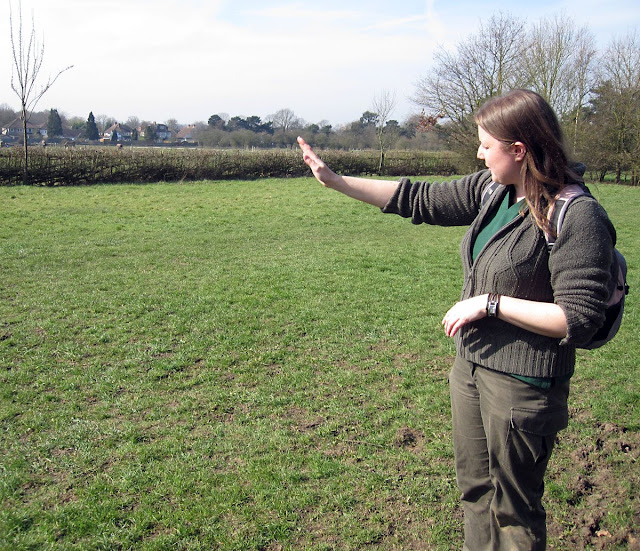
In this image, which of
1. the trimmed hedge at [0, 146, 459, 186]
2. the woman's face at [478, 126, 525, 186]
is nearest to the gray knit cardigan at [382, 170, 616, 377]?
the woman's face at [478, 126, 525, 186]

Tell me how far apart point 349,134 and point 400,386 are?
32676mm

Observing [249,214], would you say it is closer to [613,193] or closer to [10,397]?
[10,397]

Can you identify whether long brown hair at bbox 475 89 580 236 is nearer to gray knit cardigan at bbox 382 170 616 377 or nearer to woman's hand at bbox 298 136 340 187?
gray knit cardigan at bbox 382 170 616 377

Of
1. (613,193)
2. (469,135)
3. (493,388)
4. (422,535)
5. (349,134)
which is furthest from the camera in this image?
(349,134)

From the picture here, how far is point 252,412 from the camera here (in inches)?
174

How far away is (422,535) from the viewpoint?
3.08 metres

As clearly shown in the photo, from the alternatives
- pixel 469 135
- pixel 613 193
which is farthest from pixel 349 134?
pixel 613 193

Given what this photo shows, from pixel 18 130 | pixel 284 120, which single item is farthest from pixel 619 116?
pixel 18 130

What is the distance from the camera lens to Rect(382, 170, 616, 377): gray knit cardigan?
6.21 ft

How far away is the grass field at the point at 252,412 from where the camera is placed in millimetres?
3148

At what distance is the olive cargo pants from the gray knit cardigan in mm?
92

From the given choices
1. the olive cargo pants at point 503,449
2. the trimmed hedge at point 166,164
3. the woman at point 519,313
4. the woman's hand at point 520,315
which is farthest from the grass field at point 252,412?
the trimmed hedge at point 166,164

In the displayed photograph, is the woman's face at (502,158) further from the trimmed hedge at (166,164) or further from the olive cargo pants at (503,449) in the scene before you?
the trimmed hedge at (166,164)

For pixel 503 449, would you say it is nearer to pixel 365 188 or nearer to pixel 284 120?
pixel 365 188
